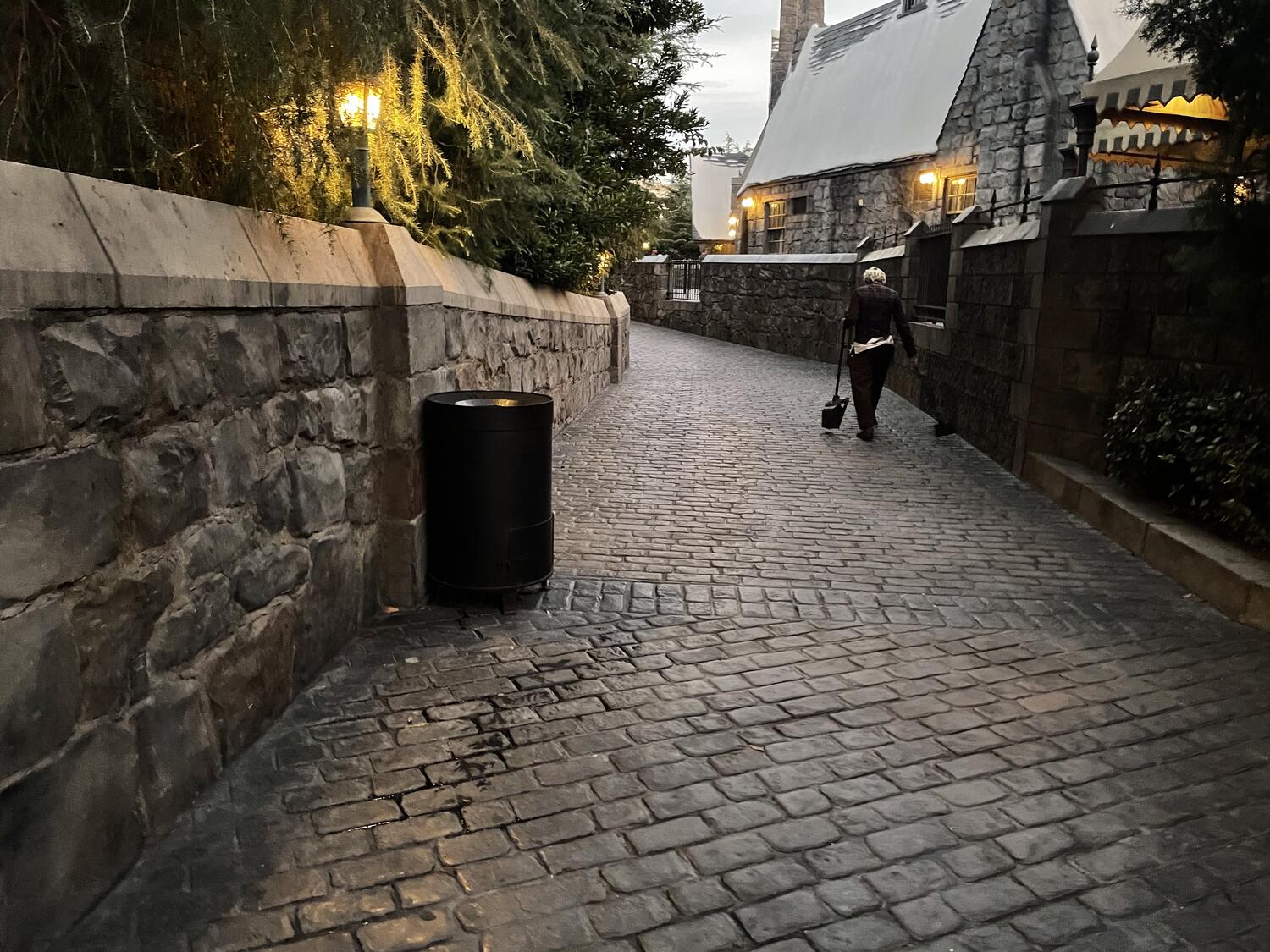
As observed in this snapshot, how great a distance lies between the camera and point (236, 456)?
3182 millimetres

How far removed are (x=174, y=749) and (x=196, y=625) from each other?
1.27 ft

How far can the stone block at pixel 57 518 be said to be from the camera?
2.11 metres

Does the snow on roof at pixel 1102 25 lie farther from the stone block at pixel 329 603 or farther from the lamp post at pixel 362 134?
the stone block at pixel 329 603

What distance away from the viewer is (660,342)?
2412 cm

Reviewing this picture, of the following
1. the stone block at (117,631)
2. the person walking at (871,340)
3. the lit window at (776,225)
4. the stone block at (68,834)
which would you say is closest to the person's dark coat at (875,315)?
the person walking at (871,340)

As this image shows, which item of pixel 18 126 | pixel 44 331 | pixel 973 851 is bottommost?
pixel 973 851

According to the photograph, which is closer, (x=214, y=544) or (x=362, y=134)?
(x=214, y=544)

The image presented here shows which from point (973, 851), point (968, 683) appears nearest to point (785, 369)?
point (968, 683)

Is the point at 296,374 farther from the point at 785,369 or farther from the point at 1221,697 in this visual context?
the point at 785,369

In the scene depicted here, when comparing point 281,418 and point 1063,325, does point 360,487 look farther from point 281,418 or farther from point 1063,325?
point 1063,325

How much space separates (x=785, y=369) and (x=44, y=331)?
54.0 feet

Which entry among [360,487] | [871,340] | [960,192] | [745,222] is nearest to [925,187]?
[960,192]

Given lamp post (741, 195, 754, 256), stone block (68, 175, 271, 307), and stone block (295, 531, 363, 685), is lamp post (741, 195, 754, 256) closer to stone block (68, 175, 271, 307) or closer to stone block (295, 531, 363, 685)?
stone block (295, 531, 363, 685)

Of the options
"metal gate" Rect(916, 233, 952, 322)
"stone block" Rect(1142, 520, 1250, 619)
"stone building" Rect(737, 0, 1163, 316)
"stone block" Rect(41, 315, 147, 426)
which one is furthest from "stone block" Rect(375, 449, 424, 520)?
"stone building" Rect(737, 0, 1163, 316)
